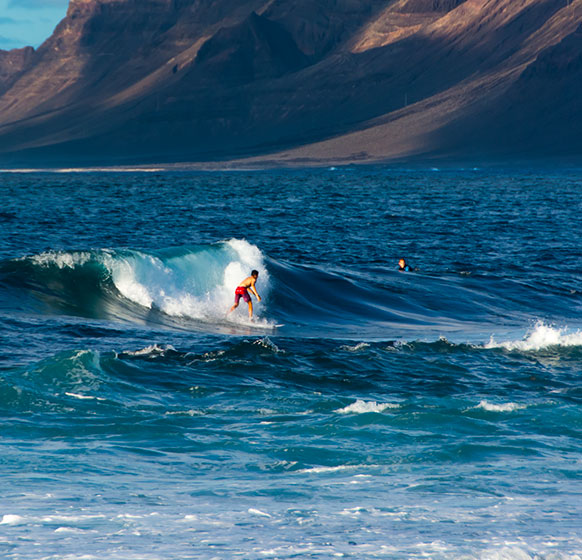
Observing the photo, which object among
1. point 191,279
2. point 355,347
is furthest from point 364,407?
point 191,279

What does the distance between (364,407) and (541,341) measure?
8195 millimetres

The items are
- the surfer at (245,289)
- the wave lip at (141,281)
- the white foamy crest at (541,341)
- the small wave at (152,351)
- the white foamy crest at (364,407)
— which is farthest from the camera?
the wave lip at (141,281)

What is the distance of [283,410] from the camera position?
16.5 m

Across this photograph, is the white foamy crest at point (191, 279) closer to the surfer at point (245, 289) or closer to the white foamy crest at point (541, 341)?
the surfer at point (245, 289)

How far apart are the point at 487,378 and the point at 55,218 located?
189 ft

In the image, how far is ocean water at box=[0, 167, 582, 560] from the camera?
11.0 meters

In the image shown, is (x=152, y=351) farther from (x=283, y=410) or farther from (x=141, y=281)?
(x=141, y=281)

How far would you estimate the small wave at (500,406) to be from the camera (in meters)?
16.7

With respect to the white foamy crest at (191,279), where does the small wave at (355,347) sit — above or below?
below

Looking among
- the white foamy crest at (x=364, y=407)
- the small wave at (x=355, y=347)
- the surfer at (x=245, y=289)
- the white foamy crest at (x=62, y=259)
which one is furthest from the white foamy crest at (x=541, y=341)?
the white foamy crest at (x=62, y=259)

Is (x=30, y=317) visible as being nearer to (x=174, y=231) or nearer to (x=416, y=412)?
(x=416, y=412)

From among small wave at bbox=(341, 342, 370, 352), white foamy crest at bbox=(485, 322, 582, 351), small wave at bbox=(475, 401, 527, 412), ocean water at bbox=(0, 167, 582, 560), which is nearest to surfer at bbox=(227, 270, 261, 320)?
ocean water at bbox=(0, 167, 582, 560)

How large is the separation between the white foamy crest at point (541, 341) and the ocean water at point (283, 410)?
0.08 m

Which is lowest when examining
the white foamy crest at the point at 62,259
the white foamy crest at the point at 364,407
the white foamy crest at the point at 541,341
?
the white foamy crest at the point at 541,341
